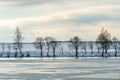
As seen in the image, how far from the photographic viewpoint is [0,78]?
3775 centimetres

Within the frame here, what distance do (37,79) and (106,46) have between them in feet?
337

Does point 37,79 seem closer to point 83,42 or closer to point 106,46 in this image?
point 106,46

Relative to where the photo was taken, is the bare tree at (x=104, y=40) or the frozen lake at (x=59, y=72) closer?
the frozen lake at (x=59, y=72)

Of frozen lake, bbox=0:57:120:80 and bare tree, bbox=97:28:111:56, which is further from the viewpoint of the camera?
bare tree, bbox=97:28:111:56

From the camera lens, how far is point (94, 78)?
37594mm

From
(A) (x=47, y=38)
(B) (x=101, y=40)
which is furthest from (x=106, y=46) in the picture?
(A) (x=47, y=38)

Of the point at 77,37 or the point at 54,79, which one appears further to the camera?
the point at 77,37

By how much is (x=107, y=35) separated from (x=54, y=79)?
106 meters

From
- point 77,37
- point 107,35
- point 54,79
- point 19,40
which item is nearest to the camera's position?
point 54,79

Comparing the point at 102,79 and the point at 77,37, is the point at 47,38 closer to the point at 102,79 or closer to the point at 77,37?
the point at 77,37

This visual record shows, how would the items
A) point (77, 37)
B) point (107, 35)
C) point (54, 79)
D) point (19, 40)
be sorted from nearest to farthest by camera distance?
1. point (54, 79)
2. point (19, 40)
3. point (107, 35)
4. point (77, 37)

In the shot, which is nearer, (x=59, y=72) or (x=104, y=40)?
(x=59, y=72)

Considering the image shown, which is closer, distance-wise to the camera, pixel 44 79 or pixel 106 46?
pixel 44 79

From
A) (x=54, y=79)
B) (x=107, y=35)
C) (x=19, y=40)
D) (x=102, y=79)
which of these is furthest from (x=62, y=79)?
(x=107, y=35)
